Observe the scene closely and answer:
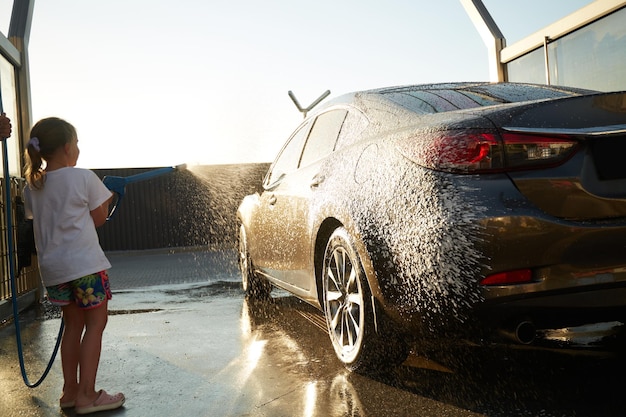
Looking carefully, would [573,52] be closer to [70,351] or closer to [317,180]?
[317,180]

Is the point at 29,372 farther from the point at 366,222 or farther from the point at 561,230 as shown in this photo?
the point at 561,230

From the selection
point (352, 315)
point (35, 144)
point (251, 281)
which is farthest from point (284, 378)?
point (251, 281)

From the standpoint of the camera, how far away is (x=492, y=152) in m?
2.84

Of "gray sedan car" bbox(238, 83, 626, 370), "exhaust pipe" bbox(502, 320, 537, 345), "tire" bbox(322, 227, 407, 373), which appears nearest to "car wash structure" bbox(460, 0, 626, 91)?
"gray sedan car" bbox(238, 83, 626, 370)

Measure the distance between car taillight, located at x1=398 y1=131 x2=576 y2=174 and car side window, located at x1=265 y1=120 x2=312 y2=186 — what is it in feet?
7.18

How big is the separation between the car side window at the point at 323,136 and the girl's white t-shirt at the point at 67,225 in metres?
1.53

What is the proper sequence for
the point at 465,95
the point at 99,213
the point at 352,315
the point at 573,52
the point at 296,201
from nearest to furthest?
1. the point at 99,213
2. the point at 352,315
3. the point at 465,95
4. the point at 296,201
5. the point at 573,52

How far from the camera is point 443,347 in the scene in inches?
161

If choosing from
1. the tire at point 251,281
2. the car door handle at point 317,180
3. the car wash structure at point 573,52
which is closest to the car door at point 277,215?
the car door handle at point 317,180

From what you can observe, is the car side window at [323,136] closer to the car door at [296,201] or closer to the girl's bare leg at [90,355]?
the car door at [296,201]

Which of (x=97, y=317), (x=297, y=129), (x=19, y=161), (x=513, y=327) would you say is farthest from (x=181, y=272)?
(x=513, y=327)

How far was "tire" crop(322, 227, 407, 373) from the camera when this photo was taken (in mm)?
3418

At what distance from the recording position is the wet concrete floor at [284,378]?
3076 mm

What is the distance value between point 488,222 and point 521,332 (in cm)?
49
